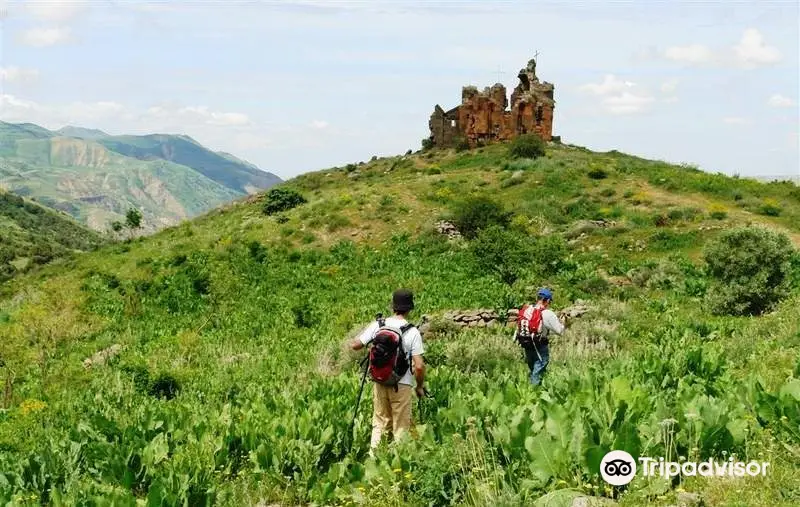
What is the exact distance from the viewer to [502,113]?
53844 millimetres

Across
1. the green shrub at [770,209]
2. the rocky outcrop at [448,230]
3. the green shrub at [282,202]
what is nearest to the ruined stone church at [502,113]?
the green shrub at [282,202]

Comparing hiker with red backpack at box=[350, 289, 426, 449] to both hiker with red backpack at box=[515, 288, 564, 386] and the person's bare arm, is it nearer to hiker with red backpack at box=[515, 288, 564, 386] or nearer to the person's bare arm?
the person's bare arm

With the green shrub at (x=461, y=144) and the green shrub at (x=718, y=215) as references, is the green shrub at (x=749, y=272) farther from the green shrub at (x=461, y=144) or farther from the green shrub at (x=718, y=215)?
the green shrub at (x=461, y=144)

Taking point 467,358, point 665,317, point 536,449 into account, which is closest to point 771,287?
point 665,317

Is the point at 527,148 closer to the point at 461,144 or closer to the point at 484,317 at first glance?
the point at 461,144

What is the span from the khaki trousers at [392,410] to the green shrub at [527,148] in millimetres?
38706

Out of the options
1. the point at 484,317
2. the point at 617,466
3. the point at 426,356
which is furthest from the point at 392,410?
the point at 484,317

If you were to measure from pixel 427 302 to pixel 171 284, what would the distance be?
991 centimetres

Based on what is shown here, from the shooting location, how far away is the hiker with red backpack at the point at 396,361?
666 centimetres

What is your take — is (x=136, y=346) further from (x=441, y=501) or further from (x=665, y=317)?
(x=441, y=501)

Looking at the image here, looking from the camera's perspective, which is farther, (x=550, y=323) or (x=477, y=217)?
(x=477, y=217)

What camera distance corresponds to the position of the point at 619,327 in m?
14.9

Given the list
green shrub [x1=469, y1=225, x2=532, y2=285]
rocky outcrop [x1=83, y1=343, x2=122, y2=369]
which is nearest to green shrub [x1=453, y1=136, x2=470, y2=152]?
green shrub [x1=469, y1=225, x2=532, y2=285]

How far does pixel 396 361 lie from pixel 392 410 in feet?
1.87
